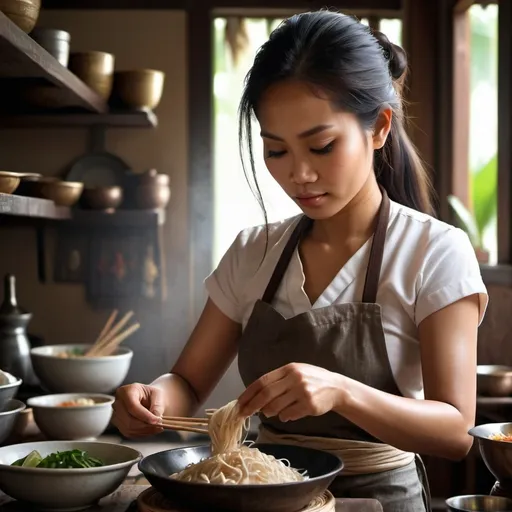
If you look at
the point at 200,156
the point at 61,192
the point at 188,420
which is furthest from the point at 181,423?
the point at 200,156

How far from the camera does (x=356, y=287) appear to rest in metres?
2.08

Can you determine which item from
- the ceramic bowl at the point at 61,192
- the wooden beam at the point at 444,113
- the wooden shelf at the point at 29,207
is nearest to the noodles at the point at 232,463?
the wooden shelf at the point at 29,207

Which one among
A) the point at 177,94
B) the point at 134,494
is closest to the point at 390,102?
the point at 134,494

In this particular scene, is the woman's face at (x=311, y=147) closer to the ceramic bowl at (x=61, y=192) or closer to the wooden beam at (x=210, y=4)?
the ceramic bowl at (x=61, y=192)

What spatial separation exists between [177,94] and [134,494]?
3.57 m

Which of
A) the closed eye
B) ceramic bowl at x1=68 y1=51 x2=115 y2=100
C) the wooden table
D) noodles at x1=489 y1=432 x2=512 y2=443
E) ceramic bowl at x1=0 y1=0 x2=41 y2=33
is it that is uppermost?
ceramic bowl at x1=68 y1=51 x2=115 y2=100

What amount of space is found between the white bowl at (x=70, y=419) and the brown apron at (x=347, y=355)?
3.54 feet

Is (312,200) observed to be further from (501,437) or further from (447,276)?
(501,437)

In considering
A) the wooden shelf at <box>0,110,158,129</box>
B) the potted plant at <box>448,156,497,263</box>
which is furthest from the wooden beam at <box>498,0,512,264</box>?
the wooden shelf at <box>0,110,158,129</box>

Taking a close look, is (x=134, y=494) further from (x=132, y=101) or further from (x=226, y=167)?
(x=226, y=167)

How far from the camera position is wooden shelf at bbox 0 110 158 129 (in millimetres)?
4664

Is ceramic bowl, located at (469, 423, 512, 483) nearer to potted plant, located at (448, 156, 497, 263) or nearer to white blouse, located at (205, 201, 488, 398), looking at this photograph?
white blouse, located at (205, 201, 488, 398)

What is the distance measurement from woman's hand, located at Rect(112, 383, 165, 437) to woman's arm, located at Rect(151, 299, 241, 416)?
0.84 feet

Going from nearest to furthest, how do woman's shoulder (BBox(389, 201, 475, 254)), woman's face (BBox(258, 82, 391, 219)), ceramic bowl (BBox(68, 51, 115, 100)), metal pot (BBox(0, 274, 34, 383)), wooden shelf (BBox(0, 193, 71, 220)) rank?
1. woman's face (BBox(258, 82, 391, 219))
2. woman's shoulder (BBox(389, 201, 475, 254))
3. wooden shelf (BBox(0, 193, 71, 220))
4. metal pot (BBox(0, 274, 34, 383))
5. ceramic bowl (BBox(68, 51, 115, 100))
